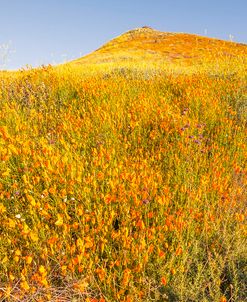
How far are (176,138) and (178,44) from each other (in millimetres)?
24852

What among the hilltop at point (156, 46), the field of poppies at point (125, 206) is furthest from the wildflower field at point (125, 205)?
the hilltop at point (156, 46)

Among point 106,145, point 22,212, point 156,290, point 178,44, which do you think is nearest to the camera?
point 156,290

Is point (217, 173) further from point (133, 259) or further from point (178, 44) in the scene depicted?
point (178, 44)

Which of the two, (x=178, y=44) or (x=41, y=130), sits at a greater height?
(x=178, y=44)

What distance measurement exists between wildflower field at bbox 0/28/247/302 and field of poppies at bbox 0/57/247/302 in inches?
0.6

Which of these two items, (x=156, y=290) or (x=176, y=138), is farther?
(x=176, y=138)

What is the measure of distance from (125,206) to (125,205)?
0.04 ft

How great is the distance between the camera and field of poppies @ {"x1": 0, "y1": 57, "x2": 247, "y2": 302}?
219 cm

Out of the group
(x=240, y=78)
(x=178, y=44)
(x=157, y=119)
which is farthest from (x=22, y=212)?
(x=178, y=44)

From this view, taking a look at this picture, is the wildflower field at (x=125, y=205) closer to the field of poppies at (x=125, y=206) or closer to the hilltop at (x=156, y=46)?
the field of poppies at (x=125, y=206)

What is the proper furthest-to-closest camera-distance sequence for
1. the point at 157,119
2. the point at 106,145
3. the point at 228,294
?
the point at 157,119, the point at 106,145, the point at 228,294

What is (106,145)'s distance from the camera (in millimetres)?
3697

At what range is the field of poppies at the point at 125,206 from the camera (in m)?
2.19

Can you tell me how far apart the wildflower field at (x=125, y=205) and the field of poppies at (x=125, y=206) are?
0.01 metres
